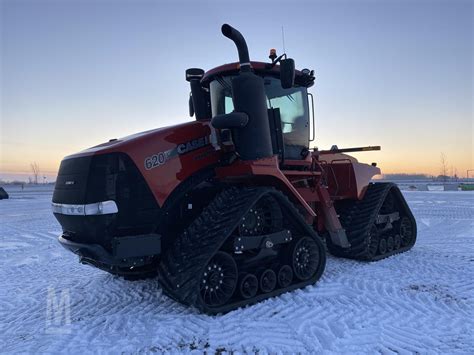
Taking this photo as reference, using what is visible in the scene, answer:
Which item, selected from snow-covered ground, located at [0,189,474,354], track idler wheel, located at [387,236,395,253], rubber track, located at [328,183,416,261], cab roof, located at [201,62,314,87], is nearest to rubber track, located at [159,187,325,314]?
snow-covered ground, located at [0,189,474,354]

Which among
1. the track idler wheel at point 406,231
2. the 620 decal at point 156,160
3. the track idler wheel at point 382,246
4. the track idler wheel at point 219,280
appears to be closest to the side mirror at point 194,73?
the 620 decal at point 156,160

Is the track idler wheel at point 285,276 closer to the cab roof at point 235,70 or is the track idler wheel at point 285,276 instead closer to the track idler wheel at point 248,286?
the track idler wheel at point 248,286

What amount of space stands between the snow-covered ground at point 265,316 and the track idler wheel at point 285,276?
22cm

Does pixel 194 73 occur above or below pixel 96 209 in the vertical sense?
above

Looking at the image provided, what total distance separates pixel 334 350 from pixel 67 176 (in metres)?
3.45

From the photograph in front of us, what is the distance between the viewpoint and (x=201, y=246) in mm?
4043

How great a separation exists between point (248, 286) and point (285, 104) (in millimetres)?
2789

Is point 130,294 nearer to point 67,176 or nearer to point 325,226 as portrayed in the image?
point 67,176

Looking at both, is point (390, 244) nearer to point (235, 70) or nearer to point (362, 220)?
point (362, 220)

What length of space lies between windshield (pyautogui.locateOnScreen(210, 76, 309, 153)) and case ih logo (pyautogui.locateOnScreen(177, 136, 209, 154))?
0.71 metres

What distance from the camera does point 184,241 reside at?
13.7 feet

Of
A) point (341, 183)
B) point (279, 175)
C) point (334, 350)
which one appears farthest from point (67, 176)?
point (341, 183)

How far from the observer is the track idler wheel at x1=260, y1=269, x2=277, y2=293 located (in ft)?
14.9

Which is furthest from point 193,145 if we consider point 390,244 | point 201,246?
point 390,244
